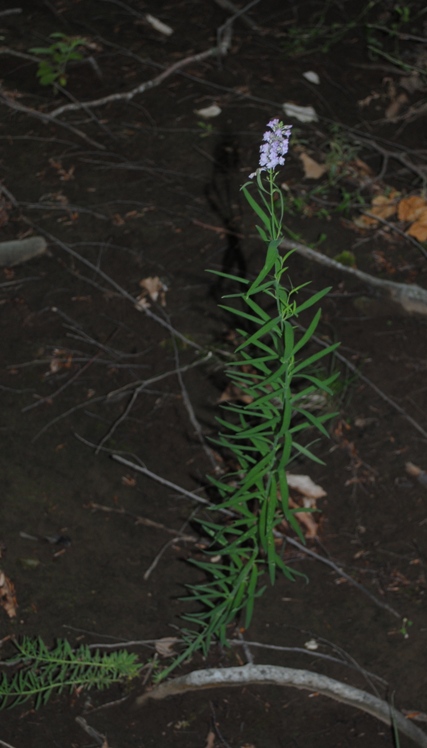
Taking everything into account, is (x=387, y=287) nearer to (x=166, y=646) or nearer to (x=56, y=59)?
(x=166, y=646)

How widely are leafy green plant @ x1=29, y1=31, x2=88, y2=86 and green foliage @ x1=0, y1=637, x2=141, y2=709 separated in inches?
149

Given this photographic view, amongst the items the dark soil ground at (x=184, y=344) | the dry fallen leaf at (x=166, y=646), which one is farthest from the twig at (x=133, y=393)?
the dry fallen leaf at (x=166, y=646)

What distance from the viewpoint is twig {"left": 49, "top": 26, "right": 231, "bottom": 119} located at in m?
5.03

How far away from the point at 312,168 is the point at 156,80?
135cm

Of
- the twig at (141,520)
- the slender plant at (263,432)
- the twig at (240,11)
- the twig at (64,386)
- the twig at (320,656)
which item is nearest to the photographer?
the slender plant at (263,432)

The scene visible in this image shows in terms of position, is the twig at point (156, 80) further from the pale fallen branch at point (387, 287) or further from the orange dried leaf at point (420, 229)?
the orange dried leaf at point (420, 229)

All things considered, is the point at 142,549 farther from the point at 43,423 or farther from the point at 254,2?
the point at 254,2

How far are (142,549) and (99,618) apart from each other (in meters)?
0.31

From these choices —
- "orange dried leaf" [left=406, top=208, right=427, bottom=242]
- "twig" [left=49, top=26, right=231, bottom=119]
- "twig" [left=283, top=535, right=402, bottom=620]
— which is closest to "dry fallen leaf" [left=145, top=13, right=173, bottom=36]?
"twig" [left=49, top=26, right=231, bottom=119]

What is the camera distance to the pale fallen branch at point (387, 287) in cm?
378

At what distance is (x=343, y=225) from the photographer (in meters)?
4.29

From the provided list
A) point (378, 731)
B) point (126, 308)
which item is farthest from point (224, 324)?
point (378, 731)

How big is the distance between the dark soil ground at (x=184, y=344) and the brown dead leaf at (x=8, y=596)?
0.03 metres

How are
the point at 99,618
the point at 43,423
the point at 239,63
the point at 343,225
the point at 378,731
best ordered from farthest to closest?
the point at 239,63
the point at 343,225
the point at 43,423
the point at 99,618
the point at 378,731
